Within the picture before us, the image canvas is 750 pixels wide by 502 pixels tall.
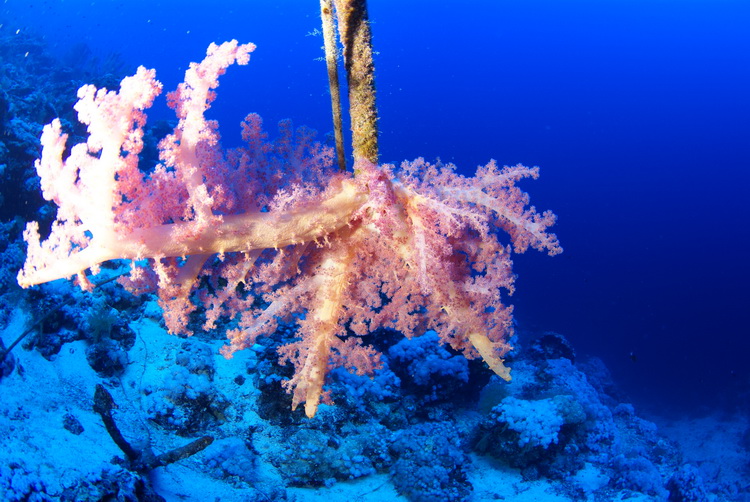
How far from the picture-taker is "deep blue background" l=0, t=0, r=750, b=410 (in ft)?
78.8

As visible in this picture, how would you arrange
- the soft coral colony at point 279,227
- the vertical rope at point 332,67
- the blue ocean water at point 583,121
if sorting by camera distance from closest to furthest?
the soft coral colony at point 279,227 < the vertical rope at point 332,67 < the blue ocean water at point 583,121

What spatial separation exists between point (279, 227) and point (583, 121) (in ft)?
199

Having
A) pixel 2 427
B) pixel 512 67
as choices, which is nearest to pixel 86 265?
pixel 2 427

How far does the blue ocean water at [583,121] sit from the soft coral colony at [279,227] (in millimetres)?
994

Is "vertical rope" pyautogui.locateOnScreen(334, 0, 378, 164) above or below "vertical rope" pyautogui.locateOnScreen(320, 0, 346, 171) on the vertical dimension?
below

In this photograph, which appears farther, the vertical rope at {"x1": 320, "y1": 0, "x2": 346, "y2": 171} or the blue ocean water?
the blue ocean water

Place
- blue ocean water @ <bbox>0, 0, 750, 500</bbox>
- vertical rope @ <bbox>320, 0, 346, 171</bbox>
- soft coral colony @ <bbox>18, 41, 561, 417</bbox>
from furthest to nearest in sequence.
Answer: blue ocean water @ <bbox>0, 0, 750, 500</bbox>
vertical rope @ <bbox>320, 0, 346, 171</bbox>
soft coral colony @ <bbox>18, 41, 561, 417</bbox>

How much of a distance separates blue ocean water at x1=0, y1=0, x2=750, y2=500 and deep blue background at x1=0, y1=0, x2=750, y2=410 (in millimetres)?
195

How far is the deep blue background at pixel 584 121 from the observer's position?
78.8 ft

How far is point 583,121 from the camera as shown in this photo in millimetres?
53000

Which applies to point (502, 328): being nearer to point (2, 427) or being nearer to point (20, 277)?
point (20, 277)

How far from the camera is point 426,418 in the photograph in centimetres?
606

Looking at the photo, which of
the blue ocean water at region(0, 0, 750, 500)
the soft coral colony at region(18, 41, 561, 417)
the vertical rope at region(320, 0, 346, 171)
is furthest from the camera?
the blue ocean water at region(0, 0, 750, 500)

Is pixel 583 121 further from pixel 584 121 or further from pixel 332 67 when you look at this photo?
pixel 332 67
